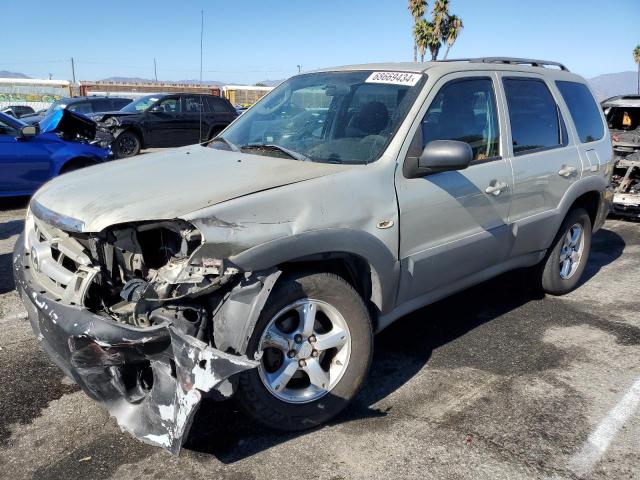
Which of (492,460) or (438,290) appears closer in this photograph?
(492,460)

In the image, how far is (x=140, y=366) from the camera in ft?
8.89

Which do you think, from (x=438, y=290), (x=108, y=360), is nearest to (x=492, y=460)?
(x=438, y=290)

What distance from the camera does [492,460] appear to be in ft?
9.23

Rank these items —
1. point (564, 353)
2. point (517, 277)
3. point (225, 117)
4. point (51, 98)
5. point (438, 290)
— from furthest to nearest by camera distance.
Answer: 1. point (51, 98)
2. point (225, 117)
3. point (517, 277)
4. point (564, 353)
5. point (438, 290)

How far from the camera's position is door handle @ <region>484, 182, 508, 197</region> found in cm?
378

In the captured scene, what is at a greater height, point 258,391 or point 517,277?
point 258,391

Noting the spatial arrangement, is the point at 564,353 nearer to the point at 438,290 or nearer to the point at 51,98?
the point at 438,290

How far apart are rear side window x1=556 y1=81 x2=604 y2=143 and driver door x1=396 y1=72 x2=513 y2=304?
3.75ft

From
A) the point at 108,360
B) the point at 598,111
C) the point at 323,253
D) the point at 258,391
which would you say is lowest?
the point at 258,391

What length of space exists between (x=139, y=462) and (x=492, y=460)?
67.0 inches

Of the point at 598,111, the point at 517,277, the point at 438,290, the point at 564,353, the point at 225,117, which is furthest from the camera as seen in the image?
the point at 225,117

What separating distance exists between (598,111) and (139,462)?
478 centimetres

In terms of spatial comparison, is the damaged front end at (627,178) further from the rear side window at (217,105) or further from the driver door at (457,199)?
the rear side window at (217,105)

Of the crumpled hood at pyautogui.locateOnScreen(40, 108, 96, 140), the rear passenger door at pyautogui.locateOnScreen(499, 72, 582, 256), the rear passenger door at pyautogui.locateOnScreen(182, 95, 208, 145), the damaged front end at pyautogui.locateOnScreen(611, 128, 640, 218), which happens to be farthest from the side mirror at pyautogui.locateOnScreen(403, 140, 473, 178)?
the rear passenger door at pyautogui.locateOnScreen(182, 95, 208, 145)
